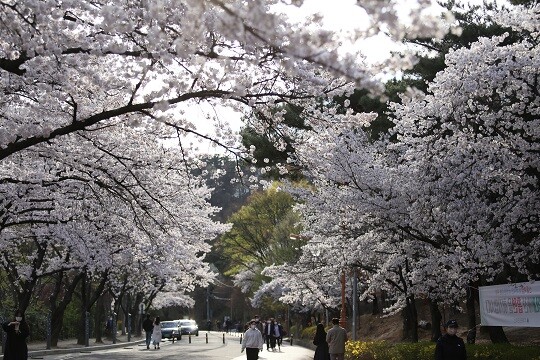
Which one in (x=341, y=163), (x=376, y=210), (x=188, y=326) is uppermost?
(x=341, y=163)

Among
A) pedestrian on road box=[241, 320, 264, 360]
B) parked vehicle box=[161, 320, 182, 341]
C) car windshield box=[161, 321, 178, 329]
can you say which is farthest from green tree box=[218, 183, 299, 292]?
pedestrian on road box=[241, 320, 264, 360]

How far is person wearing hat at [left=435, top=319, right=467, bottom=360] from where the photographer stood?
35.3 feet

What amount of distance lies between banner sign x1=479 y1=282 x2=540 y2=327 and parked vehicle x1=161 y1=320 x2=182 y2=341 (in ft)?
113

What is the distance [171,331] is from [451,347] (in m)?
44.3

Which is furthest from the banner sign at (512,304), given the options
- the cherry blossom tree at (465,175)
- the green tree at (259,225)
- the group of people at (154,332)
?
the green tree at (259,225)

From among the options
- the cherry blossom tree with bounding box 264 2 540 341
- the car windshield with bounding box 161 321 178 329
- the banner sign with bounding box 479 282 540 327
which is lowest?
the car windshield with bounding box 161 321 178 329

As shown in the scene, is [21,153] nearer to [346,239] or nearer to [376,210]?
[376,210]

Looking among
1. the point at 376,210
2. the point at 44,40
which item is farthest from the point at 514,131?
the point at 44,40

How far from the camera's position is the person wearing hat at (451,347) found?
35.3 feet

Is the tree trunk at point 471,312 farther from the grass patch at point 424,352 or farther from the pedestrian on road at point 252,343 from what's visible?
the pedestrian on road at point 252,343

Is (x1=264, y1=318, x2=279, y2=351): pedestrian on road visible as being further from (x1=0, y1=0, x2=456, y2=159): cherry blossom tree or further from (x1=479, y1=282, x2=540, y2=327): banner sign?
(x1=0, y1=0, x2=456, y2=159): cherry blossom tree

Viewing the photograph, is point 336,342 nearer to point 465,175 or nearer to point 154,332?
point 465,175

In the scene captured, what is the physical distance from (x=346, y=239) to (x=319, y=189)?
1.90m

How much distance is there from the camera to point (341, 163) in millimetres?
20391
